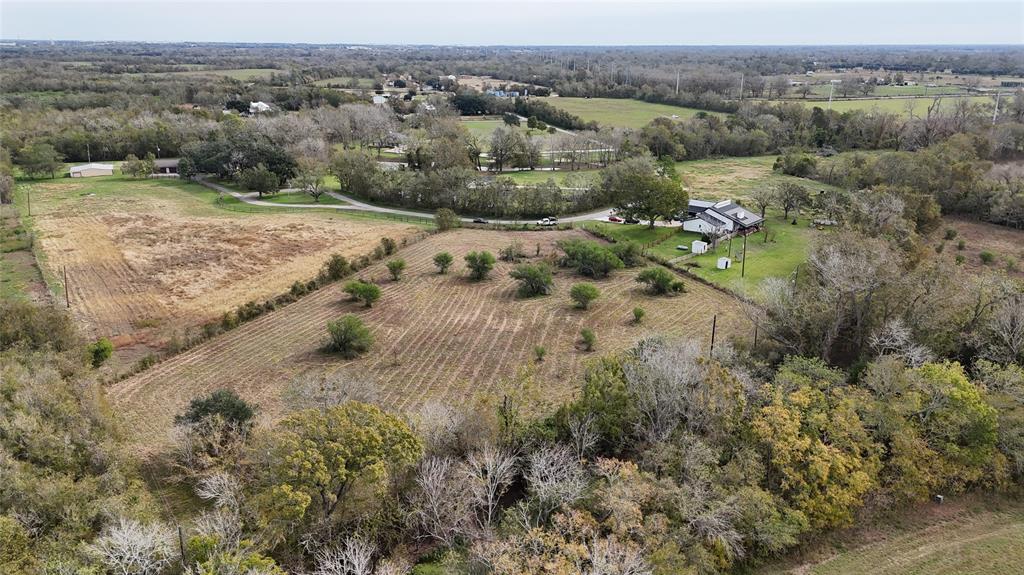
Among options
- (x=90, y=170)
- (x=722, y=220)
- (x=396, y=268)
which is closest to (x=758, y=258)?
(x=722, y=220)

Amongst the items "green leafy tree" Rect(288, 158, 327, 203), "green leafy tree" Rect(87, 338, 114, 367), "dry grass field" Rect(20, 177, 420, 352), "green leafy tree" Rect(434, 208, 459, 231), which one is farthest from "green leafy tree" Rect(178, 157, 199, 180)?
"green leafy tree" Rect(87, 338, 114, 367)

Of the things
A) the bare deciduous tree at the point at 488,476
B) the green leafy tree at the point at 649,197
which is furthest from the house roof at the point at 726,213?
the bare deciduous tree at the point at 488,476

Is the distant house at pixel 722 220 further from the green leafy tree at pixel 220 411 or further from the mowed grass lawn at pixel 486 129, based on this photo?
the mowed grass lawn at pixel 486 129

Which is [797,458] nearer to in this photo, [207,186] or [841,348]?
[841,348]

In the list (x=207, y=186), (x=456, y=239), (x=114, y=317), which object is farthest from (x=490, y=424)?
(x=207, y=186)

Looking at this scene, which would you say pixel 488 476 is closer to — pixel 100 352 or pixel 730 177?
pixel 100 352
